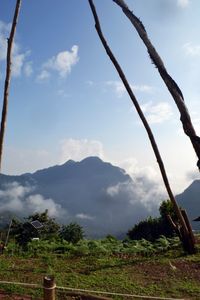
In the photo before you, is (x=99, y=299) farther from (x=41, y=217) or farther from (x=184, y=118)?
(x=41, y=217)

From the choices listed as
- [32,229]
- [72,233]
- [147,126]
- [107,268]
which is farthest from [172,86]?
[32,229]

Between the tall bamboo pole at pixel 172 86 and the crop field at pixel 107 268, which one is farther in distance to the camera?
the crop field at pixel 107 268

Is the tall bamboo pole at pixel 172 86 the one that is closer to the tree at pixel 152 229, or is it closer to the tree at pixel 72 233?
the tree at pixel 152 229

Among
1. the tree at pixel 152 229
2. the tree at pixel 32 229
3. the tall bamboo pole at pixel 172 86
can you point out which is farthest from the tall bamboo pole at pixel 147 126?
the tree at pixel 32 229

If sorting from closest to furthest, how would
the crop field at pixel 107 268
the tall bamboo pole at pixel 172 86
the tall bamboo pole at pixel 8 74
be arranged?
the tall bamboo pole at pixel 172 86 < the crop field at pixel 107 268 < the tall bamboo pole at pixel 8 74

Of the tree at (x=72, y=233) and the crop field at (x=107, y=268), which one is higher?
the tree at (x=72, y=233)

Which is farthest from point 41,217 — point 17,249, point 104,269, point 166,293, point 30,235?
point 166,293

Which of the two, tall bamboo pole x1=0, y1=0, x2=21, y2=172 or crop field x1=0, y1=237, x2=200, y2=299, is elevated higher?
tall bamboo pole x1=0, y1=0, x2=21, y2=172

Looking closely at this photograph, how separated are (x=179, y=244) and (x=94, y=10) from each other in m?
7.96

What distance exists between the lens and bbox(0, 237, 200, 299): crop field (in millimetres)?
9539

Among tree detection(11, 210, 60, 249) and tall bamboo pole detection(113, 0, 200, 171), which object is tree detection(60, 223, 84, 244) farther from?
tall bamboo pole detection(113, 0, 200, 171)

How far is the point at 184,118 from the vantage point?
4535 millimetres

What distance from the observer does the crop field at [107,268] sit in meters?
9.54

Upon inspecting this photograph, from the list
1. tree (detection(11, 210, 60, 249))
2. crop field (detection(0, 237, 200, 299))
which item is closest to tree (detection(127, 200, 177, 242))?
tree (detection(11, 210, 60, 249))
